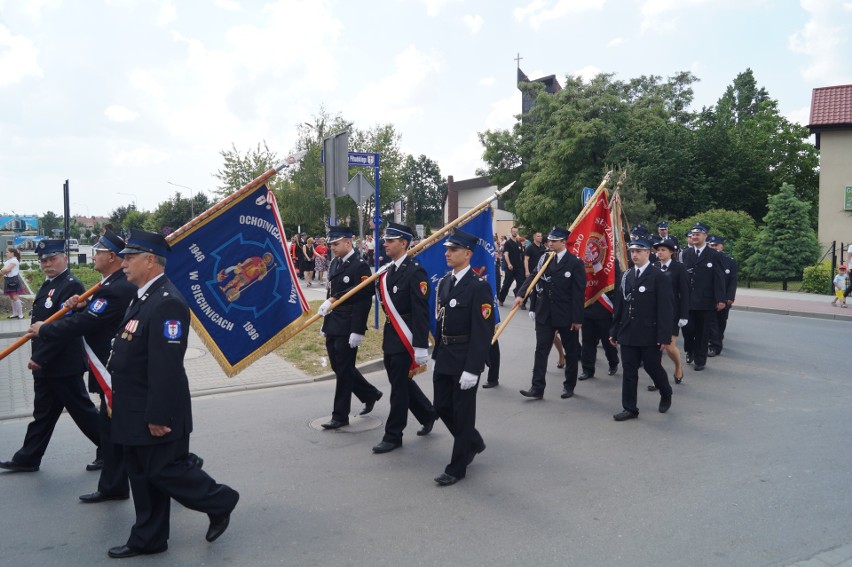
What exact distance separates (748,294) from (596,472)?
58.7ft

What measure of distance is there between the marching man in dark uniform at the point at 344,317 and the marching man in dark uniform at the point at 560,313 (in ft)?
7.57

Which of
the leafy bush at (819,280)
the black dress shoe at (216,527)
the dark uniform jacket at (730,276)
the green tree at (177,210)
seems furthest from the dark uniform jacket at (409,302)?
the green tree at (177,210)

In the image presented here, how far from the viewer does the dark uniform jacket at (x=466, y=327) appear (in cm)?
525

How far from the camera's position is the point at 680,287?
340 inches

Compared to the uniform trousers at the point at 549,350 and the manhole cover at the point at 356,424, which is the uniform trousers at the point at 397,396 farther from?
the uniform trousers at the point at 549,350

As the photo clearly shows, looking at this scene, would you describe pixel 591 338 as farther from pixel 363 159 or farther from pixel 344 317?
pixel 363 159

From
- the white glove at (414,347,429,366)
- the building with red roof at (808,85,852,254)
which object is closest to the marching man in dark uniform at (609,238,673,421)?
the white glove at (414,347,429,366)

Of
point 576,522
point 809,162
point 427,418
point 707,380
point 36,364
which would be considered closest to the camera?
point 576,522

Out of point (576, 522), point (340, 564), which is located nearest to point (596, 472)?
point (576, 522)

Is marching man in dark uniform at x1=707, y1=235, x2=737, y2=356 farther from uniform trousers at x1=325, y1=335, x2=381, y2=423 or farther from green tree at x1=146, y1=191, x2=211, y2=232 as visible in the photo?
green tree at x1=146, y1=191, x2=211, y2=232

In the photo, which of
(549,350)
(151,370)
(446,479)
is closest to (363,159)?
(549,350)

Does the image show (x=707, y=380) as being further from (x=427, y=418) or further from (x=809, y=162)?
(x=809, y=162)

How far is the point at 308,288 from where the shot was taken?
22312 mm

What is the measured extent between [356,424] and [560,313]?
111 inches
